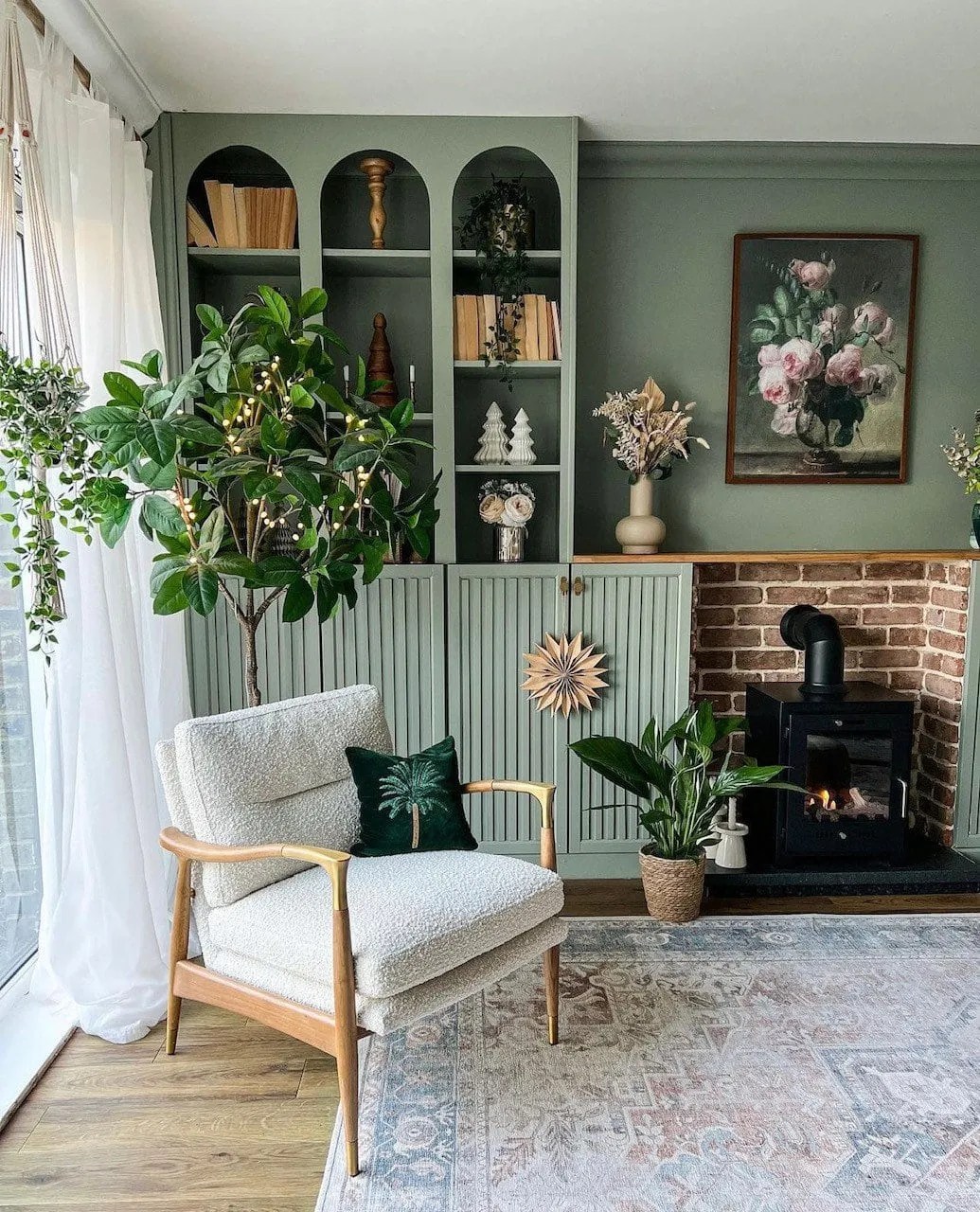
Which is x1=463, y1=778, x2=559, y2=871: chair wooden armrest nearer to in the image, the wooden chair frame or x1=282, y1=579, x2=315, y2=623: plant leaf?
the wooden chair frame

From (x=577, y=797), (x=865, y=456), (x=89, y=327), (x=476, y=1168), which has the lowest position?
(x=476, y=1168)

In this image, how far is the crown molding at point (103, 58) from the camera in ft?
7.55

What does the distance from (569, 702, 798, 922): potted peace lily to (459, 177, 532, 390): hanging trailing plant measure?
1.36m

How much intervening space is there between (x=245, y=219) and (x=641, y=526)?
172 cm

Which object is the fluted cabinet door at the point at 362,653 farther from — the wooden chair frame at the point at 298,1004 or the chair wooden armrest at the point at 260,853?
the chair wooden armrest at the point at 260,853

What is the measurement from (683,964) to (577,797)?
77cm

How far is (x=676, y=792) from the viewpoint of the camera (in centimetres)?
308

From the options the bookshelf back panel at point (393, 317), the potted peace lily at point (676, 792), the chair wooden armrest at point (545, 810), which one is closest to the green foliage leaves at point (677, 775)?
the potted peace lily at point (676, 792)

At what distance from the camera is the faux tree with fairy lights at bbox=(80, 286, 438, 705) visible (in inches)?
89.0

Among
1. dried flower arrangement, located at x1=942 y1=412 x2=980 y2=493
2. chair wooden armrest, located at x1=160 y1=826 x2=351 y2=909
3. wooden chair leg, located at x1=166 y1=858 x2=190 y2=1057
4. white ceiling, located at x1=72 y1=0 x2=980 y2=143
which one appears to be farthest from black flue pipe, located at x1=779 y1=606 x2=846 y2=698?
wooden chair leg, located at x1=166 y1=858 x2=190 y2=1057

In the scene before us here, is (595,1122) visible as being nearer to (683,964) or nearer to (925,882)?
(683,964)

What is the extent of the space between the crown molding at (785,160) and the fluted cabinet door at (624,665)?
4.93ft

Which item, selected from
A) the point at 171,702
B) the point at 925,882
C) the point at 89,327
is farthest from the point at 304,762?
the point at 925,882

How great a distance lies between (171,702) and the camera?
2.87 m
